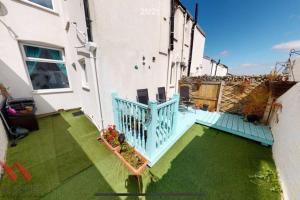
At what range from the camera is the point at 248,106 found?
163 inches

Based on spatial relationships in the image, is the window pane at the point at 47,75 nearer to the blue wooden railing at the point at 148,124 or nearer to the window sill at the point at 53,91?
the window sill at the point at 53,91

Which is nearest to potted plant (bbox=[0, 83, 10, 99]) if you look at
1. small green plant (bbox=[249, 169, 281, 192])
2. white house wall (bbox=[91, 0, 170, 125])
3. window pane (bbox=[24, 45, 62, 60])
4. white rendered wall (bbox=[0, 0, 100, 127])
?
white rendered wall (bbox=[0, 0, 100, 127])

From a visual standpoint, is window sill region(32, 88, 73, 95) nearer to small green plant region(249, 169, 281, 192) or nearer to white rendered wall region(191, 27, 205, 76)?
small green plant region(249, 169, 281, 192)

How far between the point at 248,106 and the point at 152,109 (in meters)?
4.14

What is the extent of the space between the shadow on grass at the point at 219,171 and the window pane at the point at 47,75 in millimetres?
4678

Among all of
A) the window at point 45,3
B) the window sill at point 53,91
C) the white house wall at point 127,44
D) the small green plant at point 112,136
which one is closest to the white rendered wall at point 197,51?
the white house wall at point 127,44

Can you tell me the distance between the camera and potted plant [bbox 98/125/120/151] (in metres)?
2.62

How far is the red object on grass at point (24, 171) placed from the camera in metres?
1.95

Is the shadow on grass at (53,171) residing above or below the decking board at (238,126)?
below

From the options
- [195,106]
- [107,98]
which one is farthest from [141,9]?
[195,106]

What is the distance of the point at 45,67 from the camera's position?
411 cm

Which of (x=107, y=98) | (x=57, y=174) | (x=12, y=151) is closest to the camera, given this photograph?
(x=57, y=174)

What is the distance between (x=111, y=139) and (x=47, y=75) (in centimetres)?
372

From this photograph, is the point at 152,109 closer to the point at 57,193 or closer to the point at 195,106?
the point at 57,193
